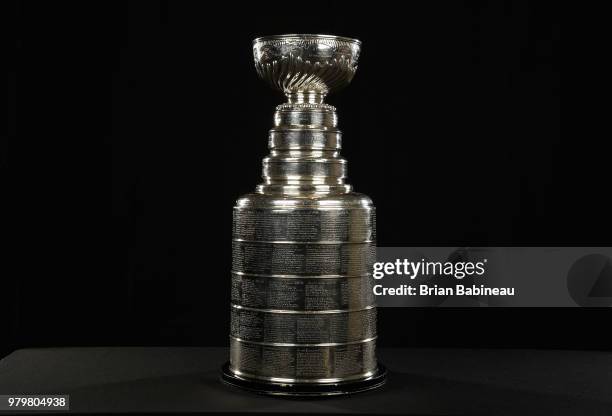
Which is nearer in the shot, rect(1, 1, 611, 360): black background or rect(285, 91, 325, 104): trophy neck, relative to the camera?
rect(285, 91, 325, 104): trophy neck

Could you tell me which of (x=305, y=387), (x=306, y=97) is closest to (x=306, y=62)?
(x=306, y=97)

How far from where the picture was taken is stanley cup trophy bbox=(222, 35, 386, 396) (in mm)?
3324

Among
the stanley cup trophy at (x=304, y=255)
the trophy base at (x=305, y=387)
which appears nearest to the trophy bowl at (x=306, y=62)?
the stanley cup trophy at (x=304, y=255)

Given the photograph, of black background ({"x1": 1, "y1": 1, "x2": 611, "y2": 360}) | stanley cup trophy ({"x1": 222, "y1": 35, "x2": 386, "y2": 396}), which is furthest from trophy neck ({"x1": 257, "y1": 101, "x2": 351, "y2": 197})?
black background ({"x1": 1, "y1": 1, "x2": 611, "y2": 360})

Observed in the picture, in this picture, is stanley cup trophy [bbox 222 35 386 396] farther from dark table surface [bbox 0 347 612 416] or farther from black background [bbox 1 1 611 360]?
black background [bbox 1 1 611 360]

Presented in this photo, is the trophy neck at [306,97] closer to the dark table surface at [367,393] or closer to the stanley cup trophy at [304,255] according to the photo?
the stanley cup trophy at [304,255]

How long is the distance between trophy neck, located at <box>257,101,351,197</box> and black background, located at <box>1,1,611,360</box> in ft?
2.39

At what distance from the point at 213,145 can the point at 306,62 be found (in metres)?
0.97

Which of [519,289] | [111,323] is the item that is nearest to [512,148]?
[519,289]

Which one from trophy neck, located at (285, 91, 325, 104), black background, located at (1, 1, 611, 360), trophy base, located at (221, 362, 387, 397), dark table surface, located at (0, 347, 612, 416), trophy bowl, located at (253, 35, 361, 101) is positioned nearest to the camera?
dark table surface, located at (0, 347, 612, 416)

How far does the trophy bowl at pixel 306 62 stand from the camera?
133 inches

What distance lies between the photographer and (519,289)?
169 inches

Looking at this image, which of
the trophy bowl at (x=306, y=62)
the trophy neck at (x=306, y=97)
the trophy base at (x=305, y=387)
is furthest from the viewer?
the trophy neck at (x=306, y=97)

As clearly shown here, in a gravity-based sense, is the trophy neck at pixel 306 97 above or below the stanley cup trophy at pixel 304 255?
above
